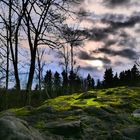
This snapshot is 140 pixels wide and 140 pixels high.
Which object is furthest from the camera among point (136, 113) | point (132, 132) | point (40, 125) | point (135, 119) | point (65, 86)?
point (65, 86)

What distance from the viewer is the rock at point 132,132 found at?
31.5ft

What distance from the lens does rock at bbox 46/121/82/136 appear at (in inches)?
357

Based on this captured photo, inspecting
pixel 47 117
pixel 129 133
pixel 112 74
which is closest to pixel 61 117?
pixel 47 117

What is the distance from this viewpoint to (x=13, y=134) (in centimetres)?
749

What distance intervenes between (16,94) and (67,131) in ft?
42.5

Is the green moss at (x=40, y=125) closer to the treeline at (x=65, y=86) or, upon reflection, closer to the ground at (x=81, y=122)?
the ground at (x=81, y=122)

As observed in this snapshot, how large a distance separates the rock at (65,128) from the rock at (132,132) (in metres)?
1.15

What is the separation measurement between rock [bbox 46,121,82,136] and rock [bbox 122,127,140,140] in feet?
3.76

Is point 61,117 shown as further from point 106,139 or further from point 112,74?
point 112,74

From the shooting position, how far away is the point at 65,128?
9.15m

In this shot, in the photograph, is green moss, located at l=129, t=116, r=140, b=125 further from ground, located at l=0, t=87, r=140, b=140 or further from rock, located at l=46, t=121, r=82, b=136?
rock, located at l=46, t=121, r=82, b=136

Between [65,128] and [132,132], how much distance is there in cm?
170

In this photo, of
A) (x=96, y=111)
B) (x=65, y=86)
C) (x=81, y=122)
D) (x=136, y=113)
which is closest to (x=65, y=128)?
(x=81, y=122)

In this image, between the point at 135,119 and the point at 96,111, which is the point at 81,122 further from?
the point at 135,119
